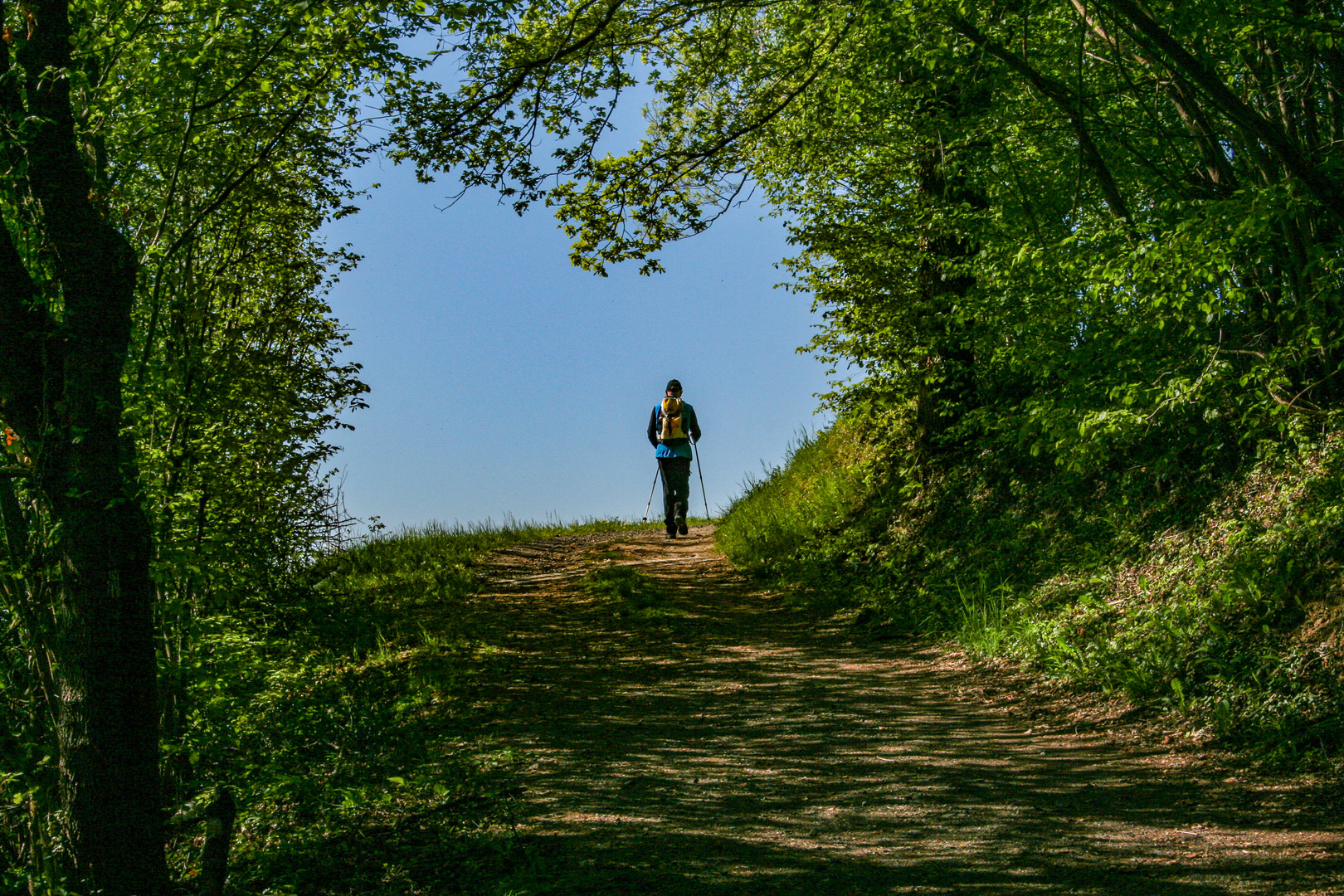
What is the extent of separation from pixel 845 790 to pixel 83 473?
14.4ft

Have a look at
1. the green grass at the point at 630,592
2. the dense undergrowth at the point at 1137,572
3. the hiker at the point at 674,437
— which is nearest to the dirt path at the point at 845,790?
the dense undergrowth at the point at 1137,572

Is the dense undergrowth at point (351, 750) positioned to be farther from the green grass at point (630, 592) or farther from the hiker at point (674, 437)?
the hiker at point (674, 437)

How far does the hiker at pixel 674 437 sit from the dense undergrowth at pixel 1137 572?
9.70ft

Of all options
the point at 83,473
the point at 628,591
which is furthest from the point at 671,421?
the point at 83,473

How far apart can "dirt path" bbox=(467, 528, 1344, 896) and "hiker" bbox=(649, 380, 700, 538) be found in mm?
6294

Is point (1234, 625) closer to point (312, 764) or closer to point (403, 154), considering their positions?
point (312, 764)

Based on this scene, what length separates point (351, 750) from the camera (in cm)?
650

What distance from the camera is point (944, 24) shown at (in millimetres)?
8789

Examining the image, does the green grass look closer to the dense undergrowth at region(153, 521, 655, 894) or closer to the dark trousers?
the dense undergrowth at region(153, 521, 655, 894)

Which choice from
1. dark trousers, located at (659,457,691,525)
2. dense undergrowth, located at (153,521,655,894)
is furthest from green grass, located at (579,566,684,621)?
dark trousers, located at (659,457,691,525)

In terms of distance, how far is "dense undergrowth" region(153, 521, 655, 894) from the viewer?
4.95 m

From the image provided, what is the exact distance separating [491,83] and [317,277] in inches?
151

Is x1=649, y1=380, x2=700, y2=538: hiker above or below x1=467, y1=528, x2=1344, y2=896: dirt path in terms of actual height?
above

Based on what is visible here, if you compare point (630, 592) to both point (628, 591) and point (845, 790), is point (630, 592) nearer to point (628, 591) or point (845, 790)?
point (628, 591)
